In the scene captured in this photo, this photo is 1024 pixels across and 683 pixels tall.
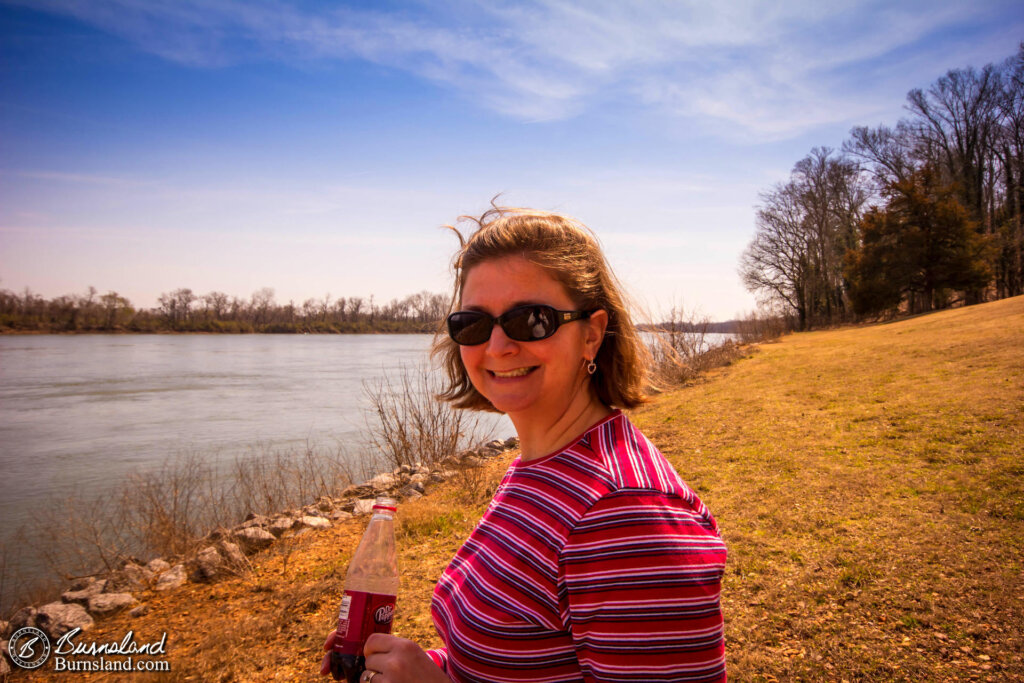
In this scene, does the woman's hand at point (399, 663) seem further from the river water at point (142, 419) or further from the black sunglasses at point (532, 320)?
the river water at point (142, 419)

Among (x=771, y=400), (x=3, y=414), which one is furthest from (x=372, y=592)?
(x=3, y=414)

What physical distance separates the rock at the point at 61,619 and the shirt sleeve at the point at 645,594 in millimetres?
6561

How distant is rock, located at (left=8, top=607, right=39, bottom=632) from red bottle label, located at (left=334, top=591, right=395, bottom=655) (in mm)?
6283

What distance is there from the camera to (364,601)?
4.58ft

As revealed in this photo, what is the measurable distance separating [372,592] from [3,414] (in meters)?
19.9

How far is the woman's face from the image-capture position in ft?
A: 4.83

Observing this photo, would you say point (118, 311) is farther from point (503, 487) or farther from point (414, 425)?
point (503, 487)

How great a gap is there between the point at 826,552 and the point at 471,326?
394cm

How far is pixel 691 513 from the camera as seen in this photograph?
108cm

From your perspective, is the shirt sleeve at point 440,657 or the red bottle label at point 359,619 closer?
the red bottle label at point 359,619

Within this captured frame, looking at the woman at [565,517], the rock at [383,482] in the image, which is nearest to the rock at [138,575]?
the rock at [383,482]

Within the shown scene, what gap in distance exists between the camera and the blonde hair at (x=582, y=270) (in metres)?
1.52

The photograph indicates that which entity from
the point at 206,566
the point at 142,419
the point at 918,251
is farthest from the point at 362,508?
the point at 918,251

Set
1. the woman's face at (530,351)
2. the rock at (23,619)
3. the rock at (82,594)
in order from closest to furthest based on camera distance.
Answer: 1. the woman's face at (530,351)
2. the rock at (23,619)
3. the rock at (82,594)
